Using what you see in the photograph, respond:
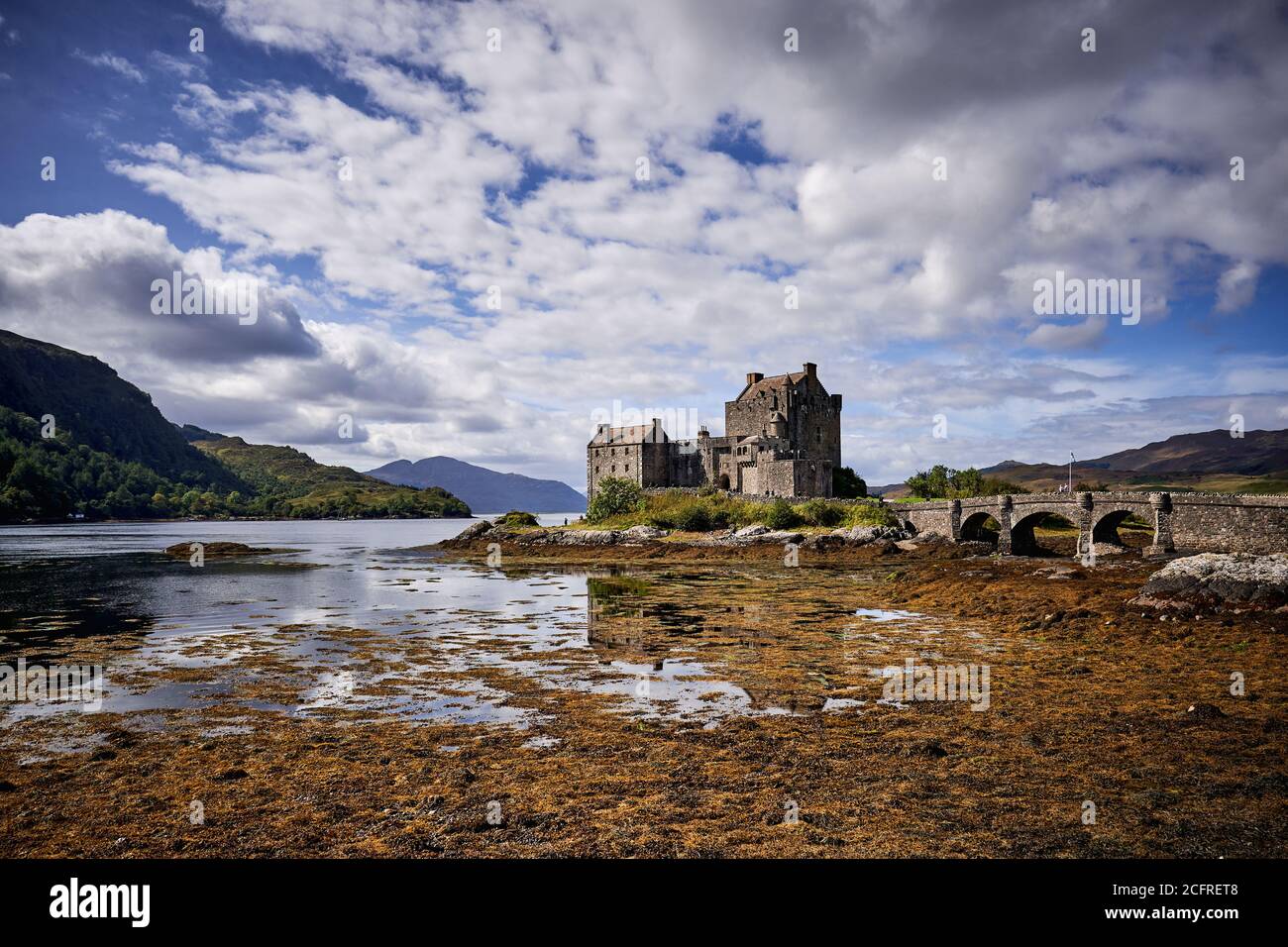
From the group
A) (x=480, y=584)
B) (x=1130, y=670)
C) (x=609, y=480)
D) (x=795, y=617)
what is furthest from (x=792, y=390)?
(x=1130, y=670)

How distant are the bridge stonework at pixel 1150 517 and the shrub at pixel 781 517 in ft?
40.6

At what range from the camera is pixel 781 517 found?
7231 cm

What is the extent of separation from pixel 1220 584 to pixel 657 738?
22.0 metres

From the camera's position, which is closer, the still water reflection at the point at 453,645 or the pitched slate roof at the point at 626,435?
the still water reflection at the point at 453,645

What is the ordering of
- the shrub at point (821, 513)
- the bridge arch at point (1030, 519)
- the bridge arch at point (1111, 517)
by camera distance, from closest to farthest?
the bridge arch at point (1111, 517) < the bridge arch at point (1030, 519) < the shrub at point (821, 513)

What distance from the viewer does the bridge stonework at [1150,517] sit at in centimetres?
3997

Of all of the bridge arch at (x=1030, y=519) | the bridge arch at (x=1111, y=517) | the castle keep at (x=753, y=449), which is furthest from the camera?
the castle keep at (x=753, y=449)

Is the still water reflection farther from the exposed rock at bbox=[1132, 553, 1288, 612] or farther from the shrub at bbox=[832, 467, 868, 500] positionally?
the shrub at bbox=[832, 467, 868, 500]

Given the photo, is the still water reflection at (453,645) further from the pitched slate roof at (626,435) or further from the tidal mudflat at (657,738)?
the pitched slate roof at (626,435)

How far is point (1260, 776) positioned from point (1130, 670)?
7656 millimetres

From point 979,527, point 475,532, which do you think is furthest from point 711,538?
point 475,532

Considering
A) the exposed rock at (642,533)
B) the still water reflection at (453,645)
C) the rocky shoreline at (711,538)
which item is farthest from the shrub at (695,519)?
the still water reflection at (453,645)

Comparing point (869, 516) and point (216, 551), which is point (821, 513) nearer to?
point (869, 516)
